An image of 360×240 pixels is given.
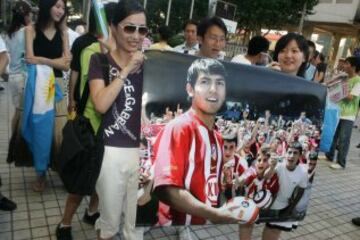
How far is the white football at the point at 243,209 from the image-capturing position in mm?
1977

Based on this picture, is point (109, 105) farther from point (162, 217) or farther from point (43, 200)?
point (43, 200)

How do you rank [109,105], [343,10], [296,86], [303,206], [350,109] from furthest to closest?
[343,10] < [350,109] < [303,206] < [296,86] < [109,105]

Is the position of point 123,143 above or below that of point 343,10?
below

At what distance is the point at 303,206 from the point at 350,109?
12.8 ft

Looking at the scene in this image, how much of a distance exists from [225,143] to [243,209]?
43 centimetres

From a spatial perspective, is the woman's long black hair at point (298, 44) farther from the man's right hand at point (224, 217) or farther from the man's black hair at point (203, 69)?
the man's right hand at point (224, 217)

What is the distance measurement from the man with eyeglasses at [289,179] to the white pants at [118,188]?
83 centimetres

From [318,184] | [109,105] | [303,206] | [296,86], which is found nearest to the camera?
[109,105]

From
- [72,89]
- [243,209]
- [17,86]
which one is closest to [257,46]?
[72,89]

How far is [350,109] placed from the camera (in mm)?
5543

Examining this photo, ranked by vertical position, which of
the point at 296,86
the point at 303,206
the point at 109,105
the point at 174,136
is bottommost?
the point at 303,206

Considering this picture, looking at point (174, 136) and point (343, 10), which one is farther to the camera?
point (343, 10)

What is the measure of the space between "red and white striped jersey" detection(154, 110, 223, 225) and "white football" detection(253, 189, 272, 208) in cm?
37

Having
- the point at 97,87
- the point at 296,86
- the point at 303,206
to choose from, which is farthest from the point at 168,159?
the point at 303,206
